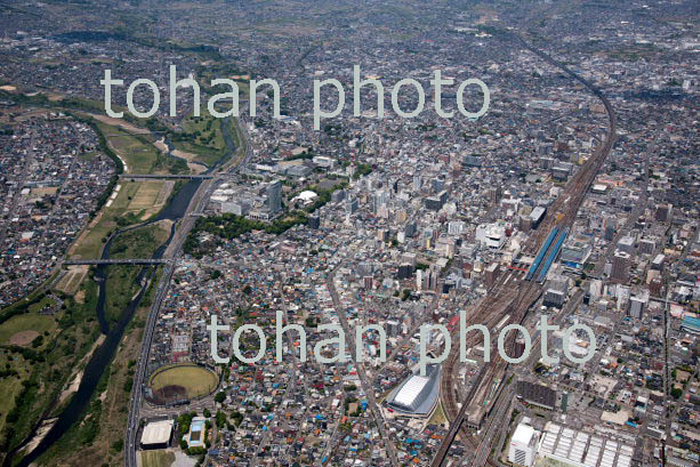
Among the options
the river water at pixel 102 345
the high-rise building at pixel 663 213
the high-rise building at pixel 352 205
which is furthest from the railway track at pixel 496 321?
the river water at pixel 102 345

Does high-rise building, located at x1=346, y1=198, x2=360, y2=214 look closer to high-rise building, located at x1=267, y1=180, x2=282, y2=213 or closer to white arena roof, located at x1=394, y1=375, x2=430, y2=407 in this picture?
high-rise building, located at x1=267, y1=180, x2=282, y2=213

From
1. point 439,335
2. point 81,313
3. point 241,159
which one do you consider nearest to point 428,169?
point 241,159

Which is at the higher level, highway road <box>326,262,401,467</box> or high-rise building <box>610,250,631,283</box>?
high-rise building <box>610,250,631,283</box>

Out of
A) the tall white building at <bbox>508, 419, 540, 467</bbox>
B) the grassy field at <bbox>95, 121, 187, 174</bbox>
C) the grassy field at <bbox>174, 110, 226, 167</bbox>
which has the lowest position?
the grassy field at <bbox>174, 110, 226, 167</bbox>

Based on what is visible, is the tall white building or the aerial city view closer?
the tall white building

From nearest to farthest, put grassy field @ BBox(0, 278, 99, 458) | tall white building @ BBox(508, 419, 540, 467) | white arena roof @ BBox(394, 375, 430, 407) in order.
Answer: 1. tall white building @ BBox(508, 419, 540, 467)
2. white arena roof @ BBox(394, 375, 430, 407)
3. grassy field @ BBox(0, 278, 99, 458)

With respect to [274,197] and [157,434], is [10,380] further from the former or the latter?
[274,197]

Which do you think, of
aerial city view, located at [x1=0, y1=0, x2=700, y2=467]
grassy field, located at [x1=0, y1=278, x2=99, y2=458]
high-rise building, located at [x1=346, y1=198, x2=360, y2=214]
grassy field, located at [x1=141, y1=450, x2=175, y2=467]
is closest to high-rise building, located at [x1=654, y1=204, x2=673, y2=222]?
aerial city view, located at [x1=0, y1=0, x2=700, y2=467]

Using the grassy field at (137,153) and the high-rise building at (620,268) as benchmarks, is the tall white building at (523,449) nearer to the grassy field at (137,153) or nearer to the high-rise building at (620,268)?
the high-rise building at (620,268)

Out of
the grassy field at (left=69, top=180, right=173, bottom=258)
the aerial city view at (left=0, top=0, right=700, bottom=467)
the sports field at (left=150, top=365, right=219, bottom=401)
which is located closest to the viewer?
the aerial city view at (left=0, top=0, right=700, bottom=467)
